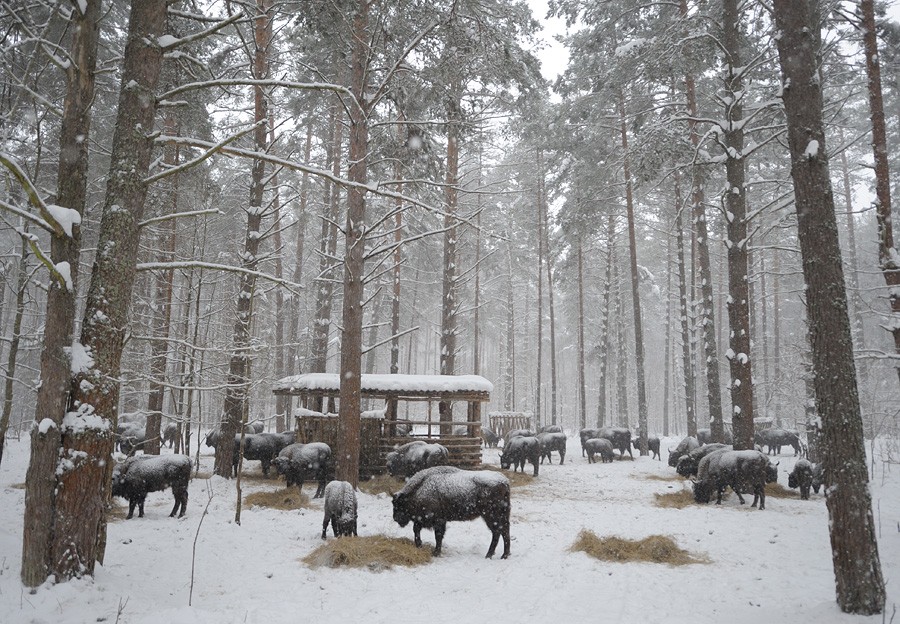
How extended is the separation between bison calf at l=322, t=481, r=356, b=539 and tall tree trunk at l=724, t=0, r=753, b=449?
9.09 meters

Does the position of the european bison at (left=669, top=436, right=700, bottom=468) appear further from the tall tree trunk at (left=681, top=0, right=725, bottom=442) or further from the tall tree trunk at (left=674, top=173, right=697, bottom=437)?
the tall tree trunk at (left=674, top=173, right=697, bottom=437)

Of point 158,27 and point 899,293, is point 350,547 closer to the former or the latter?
point 158,27

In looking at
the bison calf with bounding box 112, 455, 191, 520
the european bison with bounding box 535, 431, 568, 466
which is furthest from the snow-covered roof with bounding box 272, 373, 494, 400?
the european bison with bounding box 535, 431, 568, 466

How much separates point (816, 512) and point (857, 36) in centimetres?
974

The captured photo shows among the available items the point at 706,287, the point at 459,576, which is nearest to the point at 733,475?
the point at 459,576

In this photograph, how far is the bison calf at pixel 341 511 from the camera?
25.5 ft

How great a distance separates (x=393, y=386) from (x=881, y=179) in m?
11.6

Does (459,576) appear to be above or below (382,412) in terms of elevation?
below

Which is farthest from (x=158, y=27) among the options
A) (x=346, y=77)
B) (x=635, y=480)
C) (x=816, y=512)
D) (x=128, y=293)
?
(x=635, y=480)

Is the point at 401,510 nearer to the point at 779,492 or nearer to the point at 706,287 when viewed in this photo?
the point at 779,492

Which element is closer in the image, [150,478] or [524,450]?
[150,478]

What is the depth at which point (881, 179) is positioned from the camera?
30.3ft

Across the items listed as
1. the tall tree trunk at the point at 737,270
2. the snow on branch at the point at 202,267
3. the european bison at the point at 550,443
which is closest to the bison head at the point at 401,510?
the snow on branch at the point at 202,267

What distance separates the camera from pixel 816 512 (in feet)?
33.6
